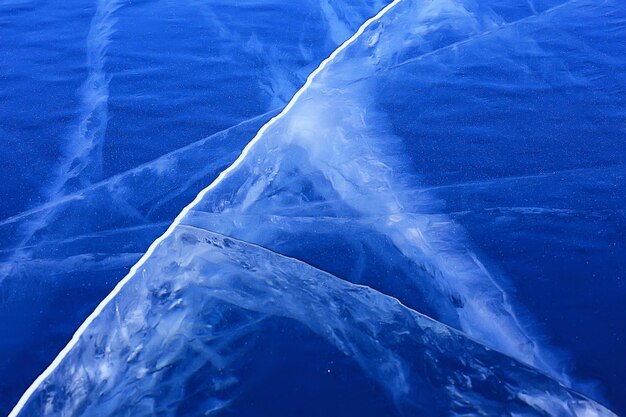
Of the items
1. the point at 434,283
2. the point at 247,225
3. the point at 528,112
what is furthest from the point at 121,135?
the point at 528,112

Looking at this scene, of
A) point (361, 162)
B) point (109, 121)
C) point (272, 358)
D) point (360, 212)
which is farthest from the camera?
point (109, 121)

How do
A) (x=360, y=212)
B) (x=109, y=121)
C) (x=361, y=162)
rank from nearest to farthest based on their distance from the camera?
1. (x=360, y=212)
2. (x=361, y=162)
3. (x=109, y=121)

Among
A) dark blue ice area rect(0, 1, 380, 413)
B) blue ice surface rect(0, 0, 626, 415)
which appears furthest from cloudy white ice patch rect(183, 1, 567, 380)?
dark blue ice area rect(0, 1, 380, 413)

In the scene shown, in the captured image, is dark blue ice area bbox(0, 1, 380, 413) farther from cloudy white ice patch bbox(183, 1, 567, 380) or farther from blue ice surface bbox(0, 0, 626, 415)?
cloudy white ice patch bbox(183, 1, 567, 380)

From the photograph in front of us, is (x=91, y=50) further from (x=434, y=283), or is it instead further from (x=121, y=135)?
(x=434, y=283)

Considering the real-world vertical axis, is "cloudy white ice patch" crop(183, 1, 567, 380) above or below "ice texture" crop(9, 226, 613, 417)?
above

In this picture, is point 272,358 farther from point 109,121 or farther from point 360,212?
point 109,121

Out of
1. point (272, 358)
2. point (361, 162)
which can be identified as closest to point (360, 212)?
point (361, 162)

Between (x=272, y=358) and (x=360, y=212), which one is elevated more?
(x=360, y=212)
